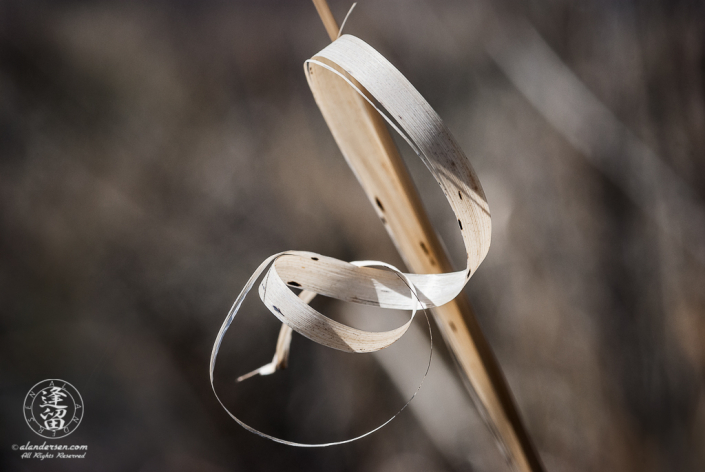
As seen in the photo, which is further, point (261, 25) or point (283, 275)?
point (261, 25)

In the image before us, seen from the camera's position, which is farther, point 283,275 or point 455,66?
point 455,66

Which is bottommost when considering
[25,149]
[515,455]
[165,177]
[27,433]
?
[515,455]

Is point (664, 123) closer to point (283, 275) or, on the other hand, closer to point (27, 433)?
point (283, 275)

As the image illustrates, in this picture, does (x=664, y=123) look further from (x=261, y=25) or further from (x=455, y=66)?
(x=261, y=25)

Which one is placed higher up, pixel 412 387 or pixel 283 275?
pixel 283 275

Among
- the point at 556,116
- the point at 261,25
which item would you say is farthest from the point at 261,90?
the point at 556,116

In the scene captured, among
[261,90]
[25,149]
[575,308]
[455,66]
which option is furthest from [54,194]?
[575,308]
